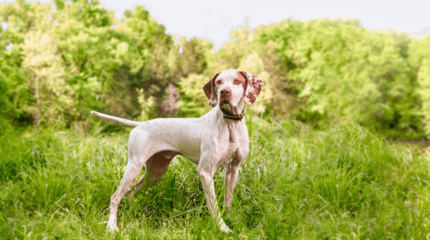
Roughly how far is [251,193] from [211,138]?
3.74 feet

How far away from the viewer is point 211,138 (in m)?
2.96

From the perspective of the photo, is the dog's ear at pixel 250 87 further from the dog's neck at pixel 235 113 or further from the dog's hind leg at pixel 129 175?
the dog's hind leg at pixel 129 175

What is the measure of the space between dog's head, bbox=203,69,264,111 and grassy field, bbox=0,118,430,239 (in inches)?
42.6

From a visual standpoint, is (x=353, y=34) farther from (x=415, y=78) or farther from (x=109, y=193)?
(x=109, y=193)

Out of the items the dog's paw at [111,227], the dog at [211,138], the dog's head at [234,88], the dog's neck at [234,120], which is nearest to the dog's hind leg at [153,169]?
the dog at [211,138]

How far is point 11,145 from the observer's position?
18.3 ft

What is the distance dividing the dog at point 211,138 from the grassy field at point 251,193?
256mm

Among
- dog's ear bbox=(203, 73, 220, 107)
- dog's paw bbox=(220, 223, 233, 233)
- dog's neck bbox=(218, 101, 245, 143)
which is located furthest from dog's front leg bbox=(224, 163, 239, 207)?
dog's ear bbox=(203, 73, 220, 107)

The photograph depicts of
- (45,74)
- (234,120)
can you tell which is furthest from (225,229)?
(45,74)

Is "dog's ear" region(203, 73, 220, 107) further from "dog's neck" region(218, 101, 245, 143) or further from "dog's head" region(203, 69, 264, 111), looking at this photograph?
"dog's neck" region(218, 101, 245, 143)

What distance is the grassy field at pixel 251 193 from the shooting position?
11.1 feet

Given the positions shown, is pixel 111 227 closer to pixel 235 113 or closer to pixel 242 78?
pixel 235 113

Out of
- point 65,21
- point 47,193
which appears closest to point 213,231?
point 47,193

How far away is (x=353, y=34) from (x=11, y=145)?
68.6 ft
